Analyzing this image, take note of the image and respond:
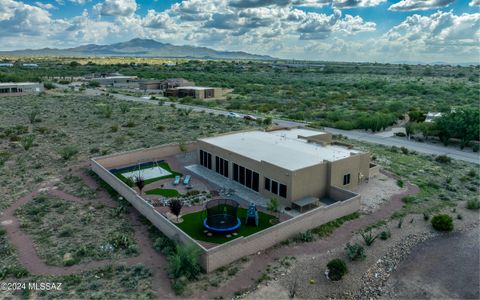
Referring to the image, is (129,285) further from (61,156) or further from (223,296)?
(61,156)

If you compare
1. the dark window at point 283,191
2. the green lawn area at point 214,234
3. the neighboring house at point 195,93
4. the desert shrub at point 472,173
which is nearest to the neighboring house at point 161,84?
the neighboring house at point 195,93

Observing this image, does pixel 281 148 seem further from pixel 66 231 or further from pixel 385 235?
pixel 66 231

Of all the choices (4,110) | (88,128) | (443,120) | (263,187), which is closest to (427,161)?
(443,120)

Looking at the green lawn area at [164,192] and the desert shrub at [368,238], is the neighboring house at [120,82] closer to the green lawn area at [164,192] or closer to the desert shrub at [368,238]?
the green lawn area at [164,192]

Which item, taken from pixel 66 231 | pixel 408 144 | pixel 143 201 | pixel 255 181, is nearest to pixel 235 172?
pixel 255 181

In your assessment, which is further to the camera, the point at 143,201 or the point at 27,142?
the point at 27,142
